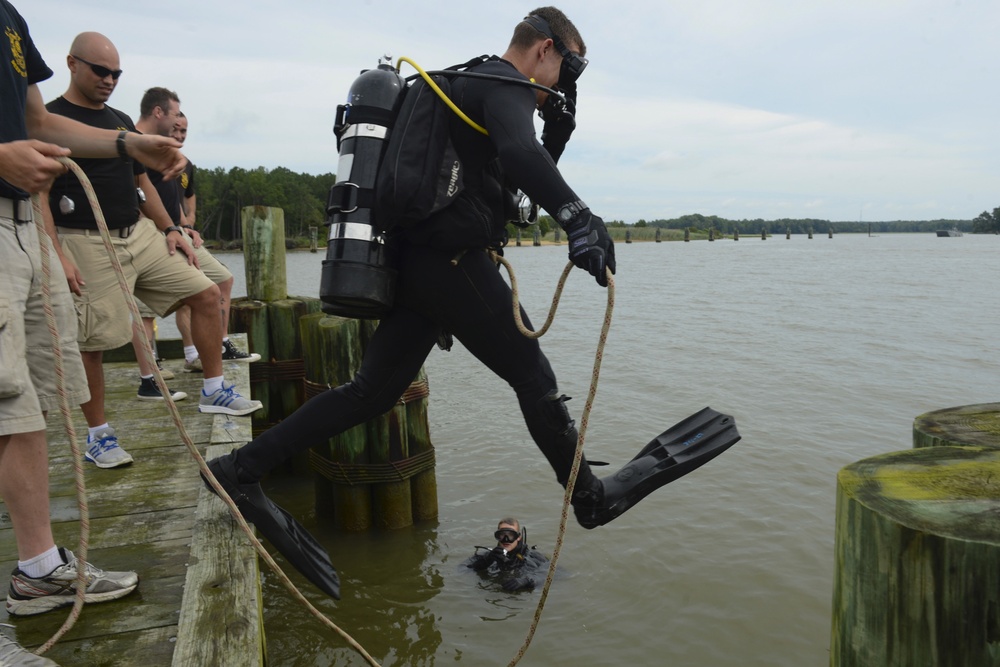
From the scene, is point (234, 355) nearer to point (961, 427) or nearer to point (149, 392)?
point (149, 392)

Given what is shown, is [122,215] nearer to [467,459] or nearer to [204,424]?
[204,424]

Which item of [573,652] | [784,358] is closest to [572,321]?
[784,358]

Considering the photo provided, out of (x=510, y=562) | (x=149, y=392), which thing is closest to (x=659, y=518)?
(x=510, y=562)

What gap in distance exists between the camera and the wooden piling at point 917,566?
1.70m

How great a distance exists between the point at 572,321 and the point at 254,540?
17.9 meters

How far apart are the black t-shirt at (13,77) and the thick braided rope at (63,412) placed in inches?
6.8

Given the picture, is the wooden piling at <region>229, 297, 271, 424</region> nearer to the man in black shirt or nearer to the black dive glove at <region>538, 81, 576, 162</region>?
the man in black shirt

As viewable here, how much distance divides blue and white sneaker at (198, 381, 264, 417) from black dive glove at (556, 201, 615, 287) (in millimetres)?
3200

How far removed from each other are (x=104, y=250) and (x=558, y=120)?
303 cm

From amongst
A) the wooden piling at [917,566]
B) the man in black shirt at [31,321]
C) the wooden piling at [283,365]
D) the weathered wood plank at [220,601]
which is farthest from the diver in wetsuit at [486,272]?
the wooden piling at [283,365]

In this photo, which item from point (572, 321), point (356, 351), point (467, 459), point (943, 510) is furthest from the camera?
point (572, 321)

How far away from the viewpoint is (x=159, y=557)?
3287 mm

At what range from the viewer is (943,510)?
6.02 feet

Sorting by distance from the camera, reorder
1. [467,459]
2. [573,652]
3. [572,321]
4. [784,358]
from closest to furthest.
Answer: [573,652]
[467,459]
[784,358]
[572,321]
